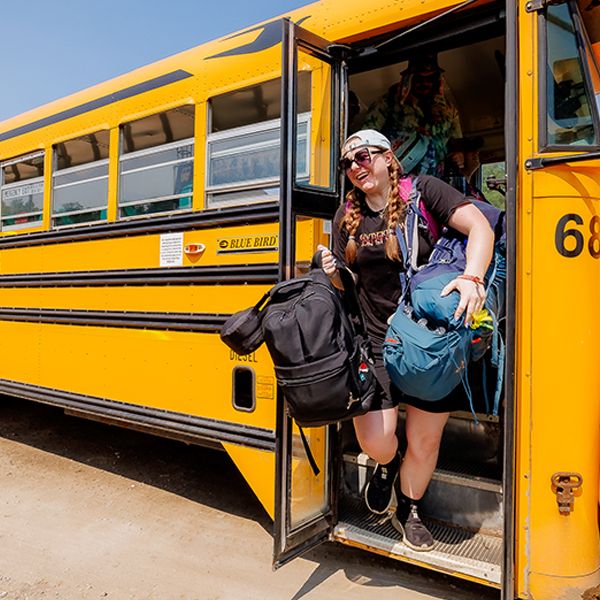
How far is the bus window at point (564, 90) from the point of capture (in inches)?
74.3

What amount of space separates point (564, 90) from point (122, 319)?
244 centimetres

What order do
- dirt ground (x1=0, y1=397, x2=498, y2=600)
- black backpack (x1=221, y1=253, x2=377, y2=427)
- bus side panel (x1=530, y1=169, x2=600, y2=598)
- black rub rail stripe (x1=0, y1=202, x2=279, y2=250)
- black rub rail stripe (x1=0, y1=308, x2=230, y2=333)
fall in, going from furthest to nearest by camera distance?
1. black rub rail stripe (x1=0, y1=308, x2=230, y2=333)
2. black rub rail stripe (x1=0, y1=202, x2=279, y2=250)
3. dirt ground (x1=0, y1=397, x2=498, y2=600)
4. black backpack (x1=221, y1=253, x2=377, y2=427)
5. bus side panel (x1=530, y1=169, x2=600, y2=598)

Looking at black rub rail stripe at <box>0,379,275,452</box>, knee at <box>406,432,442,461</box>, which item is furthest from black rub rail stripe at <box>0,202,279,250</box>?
knee at <box>406,432,442,461</box>

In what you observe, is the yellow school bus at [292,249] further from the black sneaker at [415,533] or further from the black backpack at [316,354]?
the black backpack at [316,354]

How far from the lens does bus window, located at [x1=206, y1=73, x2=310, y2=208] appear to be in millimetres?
2676

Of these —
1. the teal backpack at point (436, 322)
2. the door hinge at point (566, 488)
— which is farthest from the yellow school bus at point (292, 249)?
the teal backpack at point (436, 322)

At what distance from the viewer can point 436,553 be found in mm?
2154

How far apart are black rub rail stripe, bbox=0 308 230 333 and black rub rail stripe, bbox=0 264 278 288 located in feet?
0.54

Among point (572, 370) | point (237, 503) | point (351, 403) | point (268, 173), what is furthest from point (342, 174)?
point (237, 503)

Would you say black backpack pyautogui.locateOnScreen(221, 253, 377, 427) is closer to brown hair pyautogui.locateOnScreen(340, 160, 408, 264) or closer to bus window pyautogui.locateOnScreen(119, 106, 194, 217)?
brown hair pyautogui.locateOnScreen(340, 160, 408, 264)

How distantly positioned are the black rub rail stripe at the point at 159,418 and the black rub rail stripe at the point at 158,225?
0.94m

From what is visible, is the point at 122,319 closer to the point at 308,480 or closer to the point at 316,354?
the point at 308,480

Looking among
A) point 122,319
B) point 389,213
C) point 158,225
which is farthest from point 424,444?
point 122,319

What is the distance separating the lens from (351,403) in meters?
2.01
